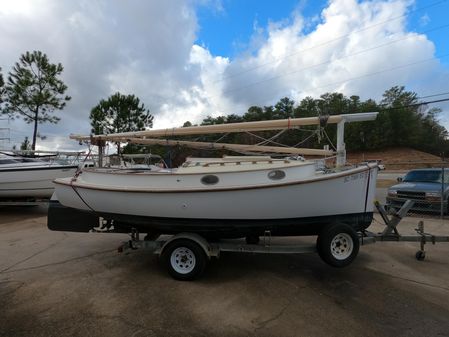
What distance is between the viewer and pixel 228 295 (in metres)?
3.95

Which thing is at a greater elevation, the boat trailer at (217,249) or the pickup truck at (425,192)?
the pickup truck at (425,192)

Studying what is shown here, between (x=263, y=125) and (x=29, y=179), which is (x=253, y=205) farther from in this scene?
(x=29, y=179)

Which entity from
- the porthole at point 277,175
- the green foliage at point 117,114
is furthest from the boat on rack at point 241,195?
the green foliage at point 117,114

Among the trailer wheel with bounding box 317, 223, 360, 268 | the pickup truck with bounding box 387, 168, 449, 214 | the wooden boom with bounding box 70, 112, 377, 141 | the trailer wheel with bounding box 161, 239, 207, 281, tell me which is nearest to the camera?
the trailer wheel with bounding box 317, 223, 360, 268

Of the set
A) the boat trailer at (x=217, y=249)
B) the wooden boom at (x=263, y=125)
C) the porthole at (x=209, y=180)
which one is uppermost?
the wooden boom at (x=263, y=125)

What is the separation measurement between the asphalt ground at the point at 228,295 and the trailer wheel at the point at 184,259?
0.13 meters

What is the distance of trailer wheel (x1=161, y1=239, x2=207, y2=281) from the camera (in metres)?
4.38

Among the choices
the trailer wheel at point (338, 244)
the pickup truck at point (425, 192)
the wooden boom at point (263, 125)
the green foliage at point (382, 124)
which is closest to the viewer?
the trailer wheel at point (338, 244)

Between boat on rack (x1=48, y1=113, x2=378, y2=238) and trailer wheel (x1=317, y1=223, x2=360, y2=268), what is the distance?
0.22 metres

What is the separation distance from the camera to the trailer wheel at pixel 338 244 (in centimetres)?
423

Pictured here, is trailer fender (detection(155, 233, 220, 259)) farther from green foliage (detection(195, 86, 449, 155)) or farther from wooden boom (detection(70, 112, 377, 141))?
green foliage (detection(195, 86, 449, 155))

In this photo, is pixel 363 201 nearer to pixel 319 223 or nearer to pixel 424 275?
pixel 319 223

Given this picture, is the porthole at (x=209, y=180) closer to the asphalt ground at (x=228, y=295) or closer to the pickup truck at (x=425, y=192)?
the asphalt ground at (x=228, y=295)

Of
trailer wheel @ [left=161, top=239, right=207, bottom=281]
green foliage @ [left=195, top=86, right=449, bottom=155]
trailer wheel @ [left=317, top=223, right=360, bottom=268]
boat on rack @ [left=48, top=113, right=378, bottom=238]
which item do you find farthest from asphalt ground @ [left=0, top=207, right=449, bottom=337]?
green foliage @ [left=195, top=86, right=449, bottom=155]
